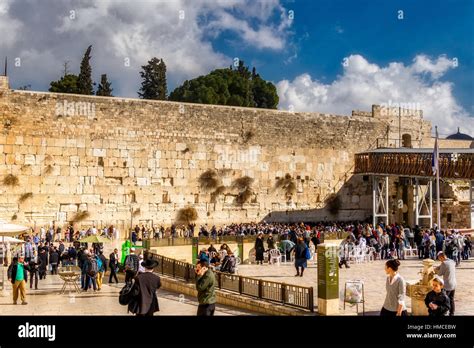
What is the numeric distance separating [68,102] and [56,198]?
4.48 meters

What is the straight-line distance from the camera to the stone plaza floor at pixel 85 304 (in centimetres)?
1208

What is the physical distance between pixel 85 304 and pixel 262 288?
391cm

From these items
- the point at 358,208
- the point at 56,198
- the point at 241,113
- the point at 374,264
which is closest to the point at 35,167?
the point at 56,198

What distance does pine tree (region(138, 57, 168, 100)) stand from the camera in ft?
158

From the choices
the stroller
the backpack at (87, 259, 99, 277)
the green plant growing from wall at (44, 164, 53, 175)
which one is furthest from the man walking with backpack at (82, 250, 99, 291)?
the green plant growing from wall at (44, 164, 53, 175)

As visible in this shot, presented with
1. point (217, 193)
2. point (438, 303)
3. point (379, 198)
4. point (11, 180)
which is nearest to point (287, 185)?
point (217, 193)

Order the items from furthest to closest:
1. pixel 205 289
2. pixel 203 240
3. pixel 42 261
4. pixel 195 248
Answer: pixel 203 240
pixel 195 248
pixel 42 261
pixel 205 289

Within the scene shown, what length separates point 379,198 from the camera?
1346 inches

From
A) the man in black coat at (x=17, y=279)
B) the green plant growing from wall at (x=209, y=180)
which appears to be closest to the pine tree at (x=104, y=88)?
the green plant growing from wall at (x=209, y=180)

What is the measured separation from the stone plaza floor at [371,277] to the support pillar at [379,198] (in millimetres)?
10817

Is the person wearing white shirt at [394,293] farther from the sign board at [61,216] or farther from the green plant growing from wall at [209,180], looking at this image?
the green plant growing from wall at [209,180]

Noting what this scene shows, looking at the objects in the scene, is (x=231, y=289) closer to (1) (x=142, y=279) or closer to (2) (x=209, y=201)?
(1) (x=142, y=279)

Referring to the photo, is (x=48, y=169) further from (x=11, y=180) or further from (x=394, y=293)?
(x=394, y=293)

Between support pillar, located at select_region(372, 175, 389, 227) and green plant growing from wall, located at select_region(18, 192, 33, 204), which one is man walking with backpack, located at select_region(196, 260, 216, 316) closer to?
green plant growing from wall, located at select_region(18, 192, 33, 204)
